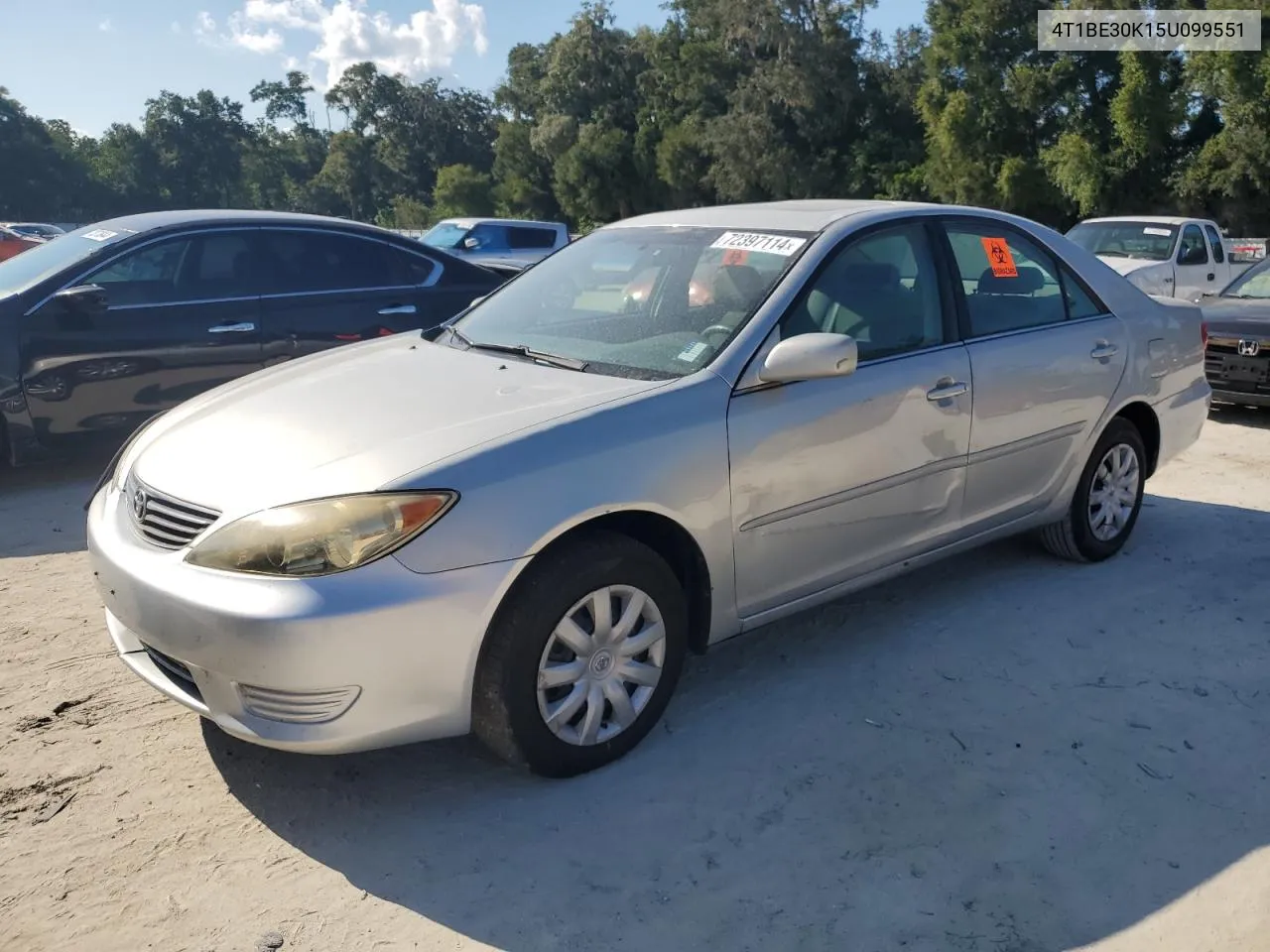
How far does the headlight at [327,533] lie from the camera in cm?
269

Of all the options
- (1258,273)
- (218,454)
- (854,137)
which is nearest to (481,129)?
(854,137)

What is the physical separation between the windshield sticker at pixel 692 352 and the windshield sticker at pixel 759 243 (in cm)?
53

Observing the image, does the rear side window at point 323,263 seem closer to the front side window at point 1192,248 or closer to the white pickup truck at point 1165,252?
the white pickup truck at point 1165,252

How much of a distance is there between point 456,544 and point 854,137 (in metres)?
47.1

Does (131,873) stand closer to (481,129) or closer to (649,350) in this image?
(649,350)

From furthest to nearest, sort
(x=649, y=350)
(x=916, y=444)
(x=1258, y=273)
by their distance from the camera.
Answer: (x=1258, y=273) < (x=916, y=444) < (x=649, y=350)

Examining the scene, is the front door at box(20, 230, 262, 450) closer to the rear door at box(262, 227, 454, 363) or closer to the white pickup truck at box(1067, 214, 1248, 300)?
the rear door at box(262, 227, 454, 363)

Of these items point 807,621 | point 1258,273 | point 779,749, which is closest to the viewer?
point 779,749

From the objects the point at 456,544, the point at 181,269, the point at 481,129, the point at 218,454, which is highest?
the point at 481,129

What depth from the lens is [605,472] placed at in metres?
2.99

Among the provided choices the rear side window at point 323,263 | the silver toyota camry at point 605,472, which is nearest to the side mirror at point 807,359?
the silver toyota camry at point 605,472

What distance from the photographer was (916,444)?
387 cm

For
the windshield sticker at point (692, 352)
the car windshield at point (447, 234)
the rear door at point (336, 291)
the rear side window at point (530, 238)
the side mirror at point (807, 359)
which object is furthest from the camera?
the rear side window at point (530, 238)

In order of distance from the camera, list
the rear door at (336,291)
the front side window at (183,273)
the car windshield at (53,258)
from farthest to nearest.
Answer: the rear door at (336,291) < the front side window at (183,273) < the car windshield at (53,258)
